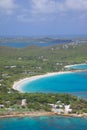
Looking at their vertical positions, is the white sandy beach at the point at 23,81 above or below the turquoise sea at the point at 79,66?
below

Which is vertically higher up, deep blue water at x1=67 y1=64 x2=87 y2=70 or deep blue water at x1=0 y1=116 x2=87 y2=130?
deep blue water at x1=67 y1=64 x2=87 y2=70

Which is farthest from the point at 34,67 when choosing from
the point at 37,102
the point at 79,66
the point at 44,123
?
the point at 44,123

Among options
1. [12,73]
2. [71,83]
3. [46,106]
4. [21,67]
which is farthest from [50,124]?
[21,67]

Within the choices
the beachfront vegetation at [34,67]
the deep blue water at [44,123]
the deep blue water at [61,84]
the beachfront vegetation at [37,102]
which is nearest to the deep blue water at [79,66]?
the beachfront vegetation at [34,67]

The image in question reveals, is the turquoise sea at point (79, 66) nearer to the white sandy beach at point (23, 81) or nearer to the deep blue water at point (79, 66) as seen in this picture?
the deep blue water at point (79, 66)

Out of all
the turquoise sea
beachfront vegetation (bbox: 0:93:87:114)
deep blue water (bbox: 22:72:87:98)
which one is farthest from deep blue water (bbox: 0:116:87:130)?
the turquoise sea

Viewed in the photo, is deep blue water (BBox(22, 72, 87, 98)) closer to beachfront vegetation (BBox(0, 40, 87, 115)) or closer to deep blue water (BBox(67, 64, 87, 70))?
beachfront vegetation (BBox(0, 40, 87, 115))

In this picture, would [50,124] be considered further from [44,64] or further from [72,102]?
[44,64]
